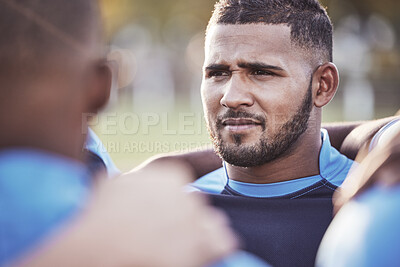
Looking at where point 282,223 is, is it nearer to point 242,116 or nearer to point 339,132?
point 242,116

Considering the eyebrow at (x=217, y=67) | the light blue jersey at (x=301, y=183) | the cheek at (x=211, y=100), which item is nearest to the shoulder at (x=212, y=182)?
the light blue jersey at (x=301, y=183)

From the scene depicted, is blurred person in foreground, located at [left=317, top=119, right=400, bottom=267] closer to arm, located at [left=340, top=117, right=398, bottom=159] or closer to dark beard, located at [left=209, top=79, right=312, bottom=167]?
dark beard, located at [left=209, top=79, right=312, bottom=167]

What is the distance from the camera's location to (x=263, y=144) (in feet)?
9.37

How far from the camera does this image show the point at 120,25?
33.8m

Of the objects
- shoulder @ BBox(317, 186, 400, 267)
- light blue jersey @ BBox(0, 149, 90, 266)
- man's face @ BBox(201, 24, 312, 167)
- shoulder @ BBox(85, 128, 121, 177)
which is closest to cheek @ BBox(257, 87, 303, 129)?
man's face @ BBox(201, 24, 312, 167)

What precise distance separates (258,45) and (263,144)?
0.60m

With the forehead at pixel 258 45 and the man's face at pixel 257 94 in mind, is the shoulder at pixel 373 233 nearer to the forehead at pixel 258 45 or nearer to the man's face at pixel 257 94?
the man's face at pixel 257 94

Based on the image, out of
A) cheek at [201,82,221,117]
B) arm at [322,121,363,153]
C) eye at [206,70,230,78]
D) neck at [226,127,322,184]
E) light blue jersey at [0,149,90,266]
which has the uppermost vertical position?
eye at [206,70,230,78]

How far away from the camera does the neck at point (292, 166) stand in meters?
3.00

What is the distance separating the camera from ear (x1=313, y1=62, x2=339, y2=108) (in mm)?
3062

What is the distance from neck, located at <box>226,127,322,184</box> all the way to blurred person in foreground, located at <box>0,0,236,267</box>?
1874mm

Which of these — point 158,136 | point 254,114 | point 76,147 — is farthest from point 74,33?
point 158,136

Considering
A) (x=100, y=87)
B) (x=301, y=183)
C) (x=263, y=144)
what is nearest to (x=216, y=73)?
(x=263, y=144)

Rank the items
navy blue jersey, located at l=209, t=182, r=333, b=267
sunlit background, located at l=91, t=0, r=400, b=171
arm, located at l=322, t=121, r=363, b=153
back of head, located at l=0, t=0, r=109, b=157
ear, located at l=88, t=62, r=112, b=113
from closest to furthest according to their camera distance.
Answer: back of head, located at l=0, t=0, r=109, b=157 < ear, located at l=88, t=62, r=112, b=113 < navy blue jersey, located at l=209, t=182, r=333, b=267 < arm, located at l=322, t=121, r=363, b=153 < sunlit background, located at l=91, t=0, r=400, b=171
